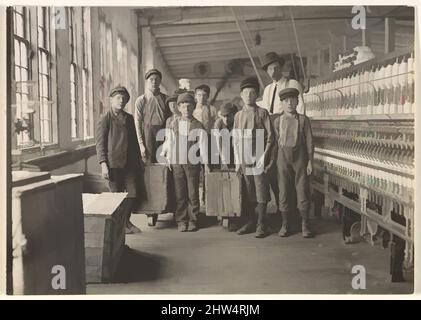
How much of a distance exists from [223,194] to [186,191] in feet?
0.66

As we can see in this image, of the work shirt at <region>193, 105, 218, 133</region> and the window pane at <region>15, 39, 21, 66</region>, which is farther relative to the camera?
the work shirt at <region>193, 105, 218, 133</region>

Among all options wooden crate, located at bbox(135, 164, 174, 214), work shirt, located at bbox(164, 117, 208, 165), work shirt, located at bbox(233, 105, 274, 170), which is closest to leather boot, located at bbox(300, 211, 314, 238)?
work shirt, located at bbox(233, 105, 274, 170)

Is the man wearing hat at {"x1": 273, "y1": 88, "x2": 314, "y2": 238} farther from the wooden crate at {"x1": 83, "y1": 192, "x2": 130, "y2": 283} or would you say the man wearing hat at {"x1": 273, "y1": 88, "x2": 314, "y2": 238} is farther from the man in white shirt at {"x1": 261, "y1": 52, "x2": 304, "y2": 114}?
the wooden crate at {"x1": 83, "y1": 192, "x2": 130, "y2": 283}

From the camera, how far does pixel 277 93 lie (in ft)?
9.21

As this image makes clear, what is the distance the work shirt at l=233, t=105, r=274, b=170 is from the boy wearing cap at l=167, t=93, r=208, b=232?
0.60 feet

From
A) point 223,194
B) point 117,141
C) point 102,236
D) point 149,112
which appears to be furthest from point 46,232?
point 223,194

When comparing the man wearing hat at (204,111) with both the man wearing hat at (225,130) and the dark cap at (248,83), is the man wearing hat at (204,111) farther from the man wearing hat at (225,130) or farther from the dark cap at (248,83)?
the dark cap at (248,83)

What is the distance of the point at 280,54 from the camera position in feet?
9.20

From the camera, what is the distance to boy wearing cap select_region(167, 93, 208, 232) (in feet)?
9.22

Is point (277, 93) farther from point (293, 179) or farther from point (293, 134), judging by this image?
point (293, 179)

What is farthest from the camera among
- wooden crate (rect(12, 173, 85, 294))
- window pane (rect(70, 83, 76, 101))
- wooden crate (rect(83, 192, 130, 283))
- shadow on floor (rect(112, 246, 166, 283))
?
window pane (rect(70, 83, 76, 101))
